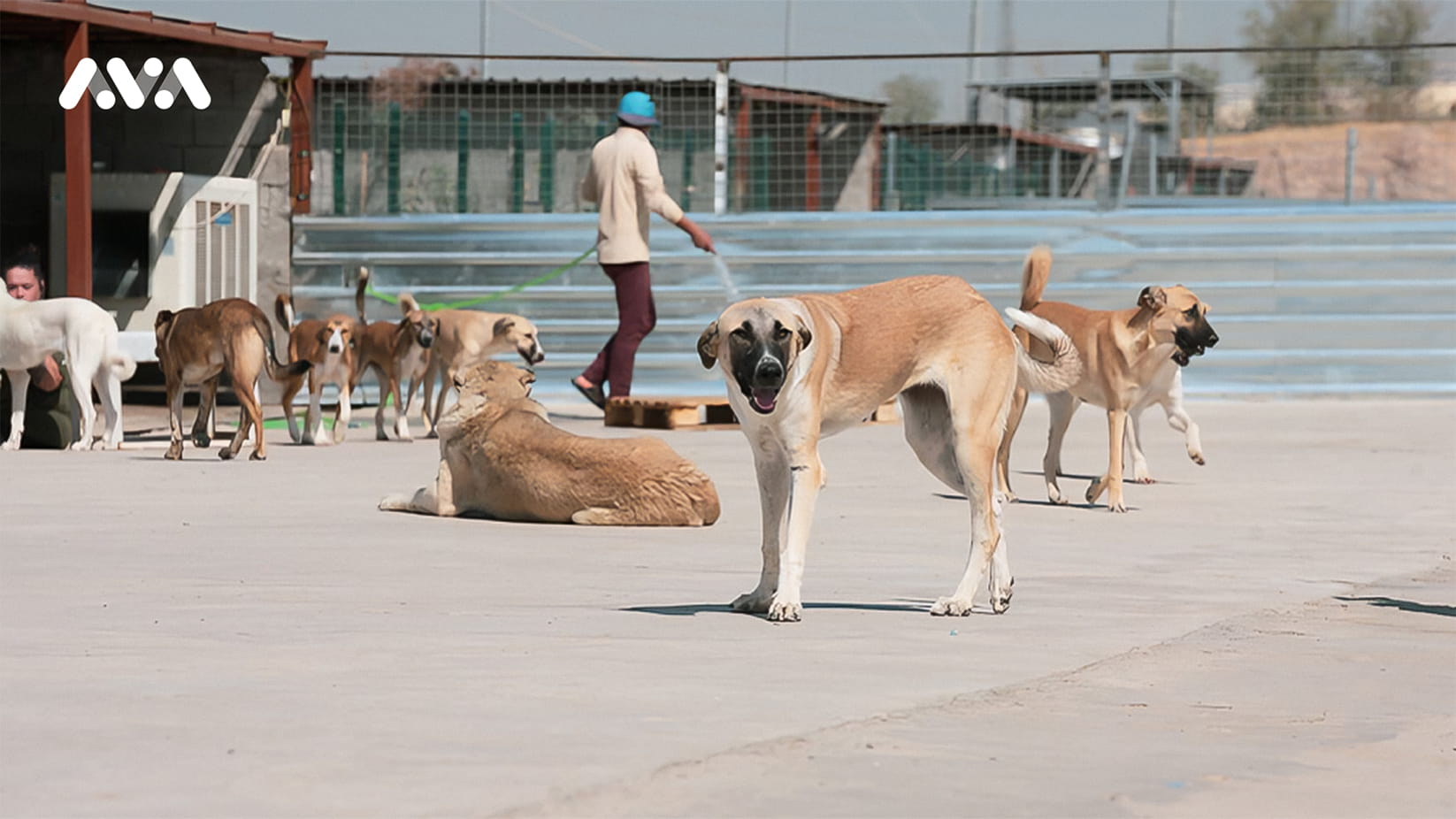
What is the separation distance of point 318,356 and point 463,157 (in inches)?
456

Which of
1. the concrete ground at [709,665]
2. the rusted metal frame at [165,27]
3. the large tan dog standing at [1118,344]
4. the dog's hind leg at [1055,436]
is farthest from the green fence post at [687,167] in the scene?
the concrete ground at [709,665]

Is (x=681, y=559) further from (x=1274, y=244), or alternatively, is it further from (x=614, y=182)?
(x=1274, y=244)

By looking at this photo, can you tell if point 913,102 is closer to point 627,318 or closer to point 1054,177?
point 1054,177

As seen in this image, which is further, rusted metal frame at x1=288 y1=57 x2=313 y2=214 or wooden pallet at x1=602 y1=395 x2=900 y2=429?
rusted metal frame at x1=288 y1=57 x2=313 y2=214

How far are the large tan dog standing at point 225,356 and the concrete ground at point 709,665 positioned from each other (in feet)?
7.09

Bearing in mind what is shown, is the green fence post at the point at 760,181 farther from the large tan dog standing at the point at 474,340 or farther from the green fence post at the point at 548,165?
the large tan dog standing at the point at 474,340

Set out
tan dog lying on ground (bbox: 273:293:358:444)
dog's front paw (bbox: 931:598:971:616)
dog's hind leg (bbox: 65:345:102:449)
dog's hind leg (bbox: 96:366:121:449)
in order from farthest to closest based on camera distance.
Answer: tan dog lying on ground (bbox: 273:293:358:444), dog's hind leg (bbox: 96:366:121:449), dog's hind leg (bbox: 65:345:102:449), dog's front paw (bbox: 931:598:971:616)

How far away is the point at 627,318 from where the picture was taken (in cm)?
1659

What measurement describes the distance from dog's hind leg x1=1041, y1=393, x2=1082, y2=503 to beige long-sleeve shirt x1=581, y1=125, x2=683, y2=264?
207 inches

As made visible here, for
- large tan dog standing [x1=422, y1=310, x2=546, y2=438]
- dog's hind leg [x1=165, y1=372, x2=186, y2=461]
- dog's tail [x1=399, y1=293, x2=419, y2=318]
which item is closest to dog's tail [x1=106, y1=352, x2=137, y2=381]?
dog's hind leg [x1=165, y1=372, x2=186, y2=461]

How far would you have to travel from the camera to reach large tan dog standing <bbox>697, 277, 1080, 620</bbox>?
A: 21.2 feet

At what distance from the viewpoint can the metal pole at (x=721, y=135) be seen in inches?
805

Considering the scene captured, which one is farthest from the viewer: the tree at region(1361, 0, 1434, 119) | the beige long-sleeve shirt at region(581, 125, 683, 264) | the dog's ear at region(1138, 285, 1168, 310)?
the tree at region(1361, 0, 1434, 119)

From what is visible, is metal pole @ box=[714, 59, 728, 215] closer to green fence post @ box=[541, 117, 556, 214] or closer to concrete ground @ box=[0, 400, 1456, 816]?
green fence post @ box=[541, 117, 556, 214]
